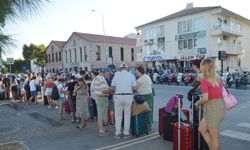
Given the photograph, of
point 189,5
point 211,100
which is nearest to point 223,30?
point 189,5

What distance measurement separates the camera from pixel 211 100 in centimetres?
462

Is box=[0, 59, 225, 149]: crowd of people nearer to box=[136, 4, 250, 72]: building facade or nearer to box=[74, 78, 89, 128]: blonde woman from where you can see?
box=[74, 78, 89, 128]: blonde woman

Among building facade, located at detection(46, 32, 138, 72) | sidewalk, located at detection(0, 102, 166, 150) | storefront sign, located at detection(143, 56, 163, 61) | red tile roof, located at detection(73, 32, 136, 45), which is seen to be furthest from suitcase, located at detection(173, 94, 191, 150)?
red tile roof, located at detection(73, 32, 136, 45)

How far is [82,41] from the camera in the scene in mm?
55688

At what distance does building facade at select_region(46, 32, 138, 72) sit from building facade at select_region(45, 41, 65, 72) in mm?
3164

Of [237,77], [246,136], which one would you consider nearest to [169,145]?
[246,136]

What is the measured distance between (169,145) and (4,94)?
13922mm

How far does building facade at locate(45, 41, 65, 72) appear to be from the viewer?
67125 millimetres

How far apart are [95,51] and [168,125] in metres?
48.7

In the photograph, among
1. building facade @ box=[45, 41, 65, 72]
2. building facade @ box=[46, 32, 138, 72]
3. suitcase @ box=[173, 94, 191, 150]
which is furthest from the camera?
building facade @ box=[45, 41, 65, 72]

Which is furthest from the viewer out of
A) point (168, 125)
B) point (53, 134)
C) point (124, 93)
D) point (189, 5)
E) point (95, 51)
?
point (95, 51)

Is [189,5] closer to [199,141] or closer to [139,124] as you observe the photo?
[139,124]

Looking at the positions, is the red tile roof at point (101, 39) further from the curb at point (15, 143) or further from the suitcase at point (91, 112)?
the curb at point (15, 143)

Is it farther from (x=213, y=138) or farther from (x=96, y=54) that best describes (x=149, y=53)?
(x=213, y=138)
